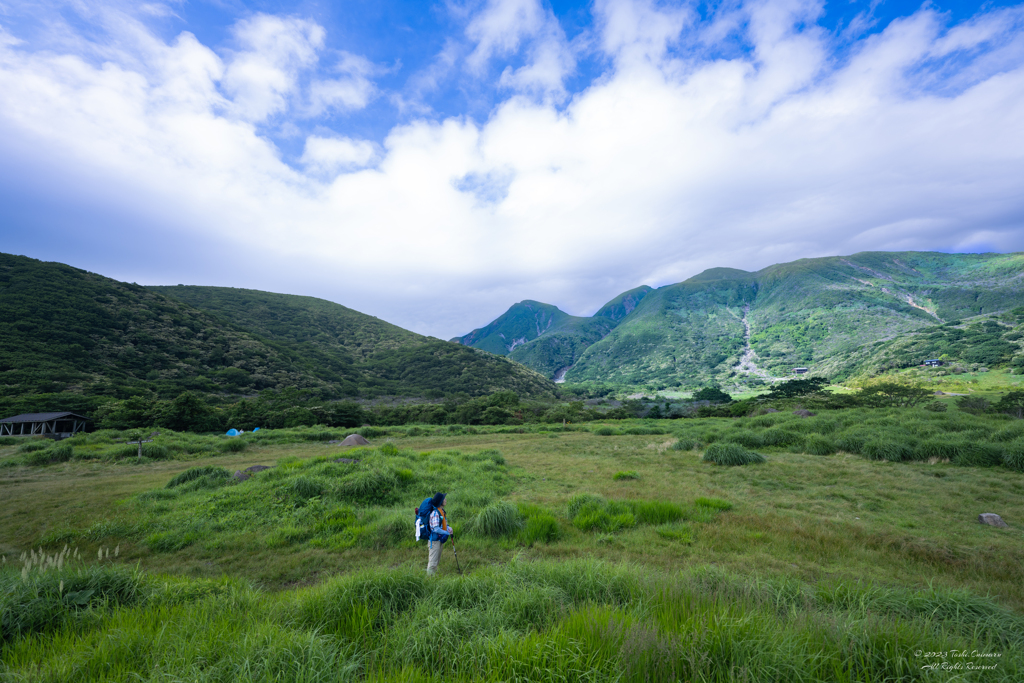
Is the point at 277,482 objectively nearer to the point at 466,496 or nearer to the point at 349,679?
the point at 466,496

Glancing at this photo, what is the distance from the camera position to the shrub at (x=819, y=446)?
16.4 metres

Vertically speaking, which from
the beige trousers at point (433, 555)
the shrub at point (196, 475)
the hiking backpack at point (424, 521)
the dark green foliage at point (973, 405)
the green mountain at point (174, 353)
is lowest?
the dark green foliage at point (973, 405)

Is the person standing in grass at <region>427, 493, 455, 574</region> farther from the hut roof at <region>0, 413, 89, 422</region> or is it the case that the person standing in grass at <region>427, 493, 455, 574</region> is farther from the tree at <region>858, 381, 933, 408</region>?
the hut roof at <region>0, 413, 89, 422</region>

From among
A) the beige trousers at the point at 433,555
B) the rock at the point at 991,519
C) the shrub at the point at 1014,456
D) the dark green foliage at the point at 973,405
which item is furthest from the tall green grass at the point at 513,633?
the dark green foliage at the point at 973,405

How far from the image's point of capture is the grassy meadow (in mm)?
2807

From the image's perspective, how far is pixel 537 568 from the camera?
496 cm

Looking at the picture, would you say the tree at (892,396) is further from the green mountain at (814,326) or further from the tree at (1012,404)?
the green mountain at (814,326)

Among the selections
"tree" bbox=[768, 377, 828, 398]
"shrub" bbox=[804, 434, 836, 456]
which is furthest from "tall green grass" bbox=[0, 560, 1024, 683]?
"tree" bbox=[768, 377, 828, 398]

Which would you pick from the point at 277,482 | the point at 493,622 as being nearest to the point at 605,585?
the point at 493,622

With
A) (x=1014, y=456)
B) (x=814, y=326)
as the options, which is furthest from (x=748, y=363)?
(x=1014, y=456)

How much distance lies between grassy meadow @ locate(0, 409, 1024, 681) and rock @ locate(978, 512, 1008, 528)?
0.41m

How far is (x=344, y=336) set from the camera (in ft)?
366

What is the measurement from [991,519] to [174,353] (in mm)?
88502

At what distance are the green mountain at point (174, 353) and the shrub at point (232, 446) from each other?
81.1ft
